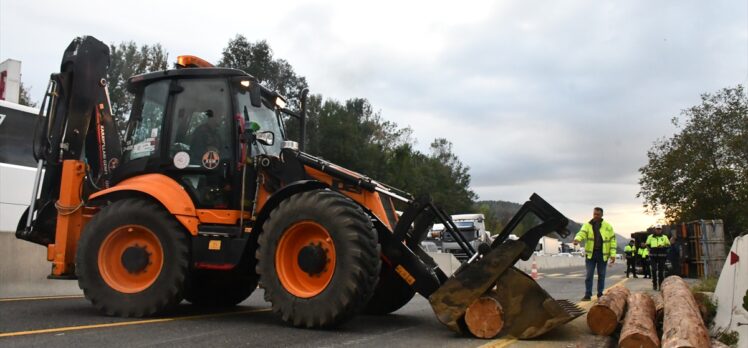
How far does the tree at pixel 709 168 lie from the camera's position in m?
35.0

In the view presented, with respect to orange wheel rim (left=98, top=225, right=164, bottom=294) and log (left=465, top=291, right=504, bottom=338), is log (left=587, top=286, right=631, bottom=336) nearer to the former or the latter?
log (left=465, top=291, right=504, bottom=338)

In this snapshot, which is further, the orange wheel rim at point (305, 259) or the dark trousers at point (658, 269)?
the dark trousers at point (658, 269)

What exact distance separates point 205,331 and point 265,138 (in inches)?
94.2

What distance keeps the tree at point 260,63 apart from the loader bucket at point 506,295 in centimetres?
4589

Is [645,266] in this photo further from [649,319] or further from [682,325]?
[682,325]

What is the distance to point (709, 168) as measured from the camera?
35.5 meters

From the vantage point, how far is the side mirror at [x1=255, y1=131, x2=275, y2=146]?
7414 millimetres

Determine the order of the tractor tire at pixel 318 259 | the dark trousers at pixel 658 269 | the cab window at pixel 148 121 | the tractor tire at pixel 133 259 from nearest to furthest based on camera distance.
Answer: the tractor tire at pixel 318 259 → the tractor tire at pixel 133 259 → the cab window at pixel 148 121 → the dark trousers at pixel 658 269

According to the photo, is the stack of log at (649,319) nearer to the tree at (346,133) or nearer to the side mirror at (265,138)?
the side mirror at (265,138)

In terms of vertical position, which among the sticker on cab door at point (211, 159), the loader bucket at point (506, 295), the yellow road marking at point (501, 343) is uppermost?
the sticker on cab door at point (211, 159)

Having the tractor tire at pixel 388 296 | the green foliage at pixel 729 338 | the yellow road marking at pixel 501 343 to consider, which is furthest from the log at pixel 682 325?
the tractor tire at pixel 388 296

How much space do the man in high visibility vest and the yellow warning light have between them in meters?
13.5

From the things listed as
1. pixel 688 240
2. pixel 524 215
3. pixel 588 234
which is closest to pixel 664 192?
pixel 688 240

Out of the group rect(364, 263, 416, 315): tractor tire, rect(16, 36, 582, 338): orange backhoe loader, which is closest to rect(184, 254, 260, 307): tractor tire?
rect(16, 36, 582, 338): orange backhoe loader
